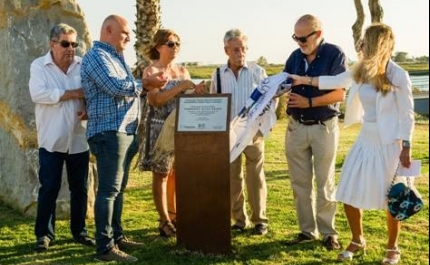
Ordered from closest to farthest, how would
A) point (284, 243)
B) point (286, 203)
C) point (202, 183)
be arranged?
1. point (202, 183)
2. point (284, 243)
3. point (286, 203)

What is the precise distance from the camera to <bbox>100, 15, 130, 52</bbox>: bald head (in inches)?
211

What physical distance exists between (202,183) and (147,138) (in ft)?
2.98

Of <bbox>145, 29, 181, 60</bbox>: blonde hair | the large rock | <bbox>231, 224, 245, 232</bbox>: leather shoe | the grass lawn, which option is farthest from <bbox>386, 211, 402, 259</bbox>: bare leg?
the large rock

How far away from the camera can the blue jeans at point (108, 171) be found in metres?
5.30

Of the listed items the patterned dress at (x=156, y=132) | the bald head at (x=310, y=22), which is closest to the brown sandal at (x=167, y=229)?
the patterned dress at (x=156, y=132)

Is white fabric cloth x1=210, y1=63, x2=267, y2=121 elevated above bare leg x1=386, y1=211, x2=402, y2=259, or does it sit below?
above

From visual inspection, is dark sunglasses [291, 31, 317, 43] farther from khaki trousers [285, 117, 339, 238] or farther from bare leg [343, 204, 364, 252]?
bare leg [343, 204, 364, 252]

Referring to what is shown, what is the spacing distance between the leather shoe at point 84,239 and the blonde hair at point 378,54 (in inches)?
118

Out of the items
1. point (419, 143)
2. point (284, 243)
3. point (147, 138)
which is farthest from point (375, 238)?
point (419, 143)

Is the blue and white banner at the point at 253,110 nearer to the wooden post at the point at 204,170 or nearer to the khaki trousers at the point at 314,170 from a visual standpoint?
the wooden post at the point at 204,170

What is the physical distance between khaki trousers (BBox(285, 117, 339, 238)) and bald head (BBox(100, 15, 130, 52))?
174 centimetres

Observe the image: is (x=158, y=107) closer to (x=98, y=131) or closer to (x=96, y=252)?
(x=98, y=131)

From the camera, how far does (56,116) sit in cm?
580

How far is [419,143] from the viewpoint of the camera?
14.5m
